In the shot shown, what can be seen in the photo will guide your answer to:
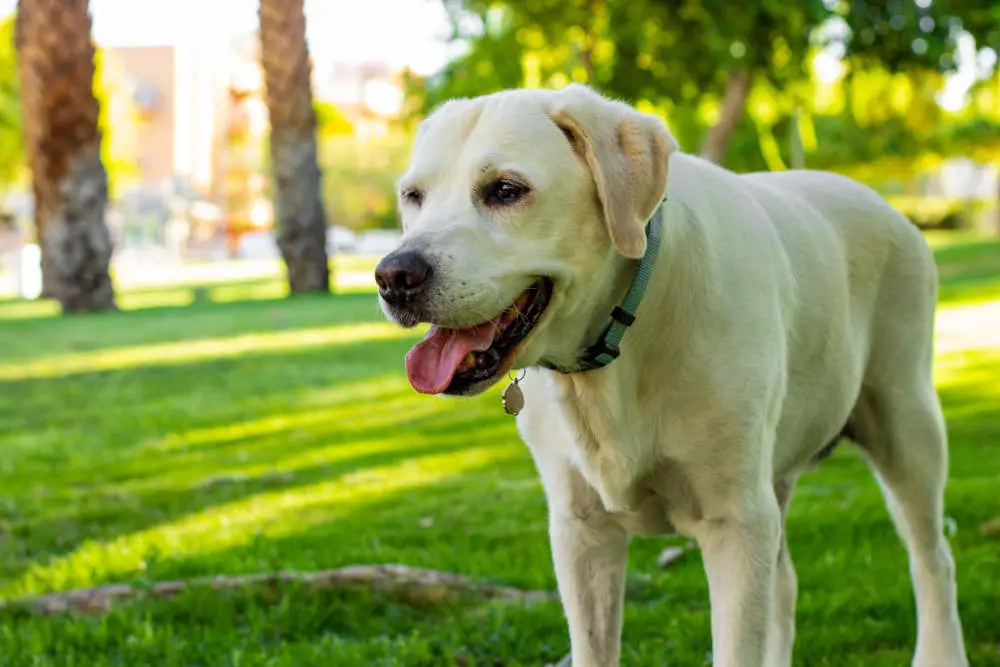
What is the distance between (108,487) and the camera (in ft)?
25.2

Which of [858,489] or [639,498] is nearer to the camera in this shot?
[639,498]

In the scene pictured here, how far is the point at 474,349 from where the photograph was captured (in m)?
3.11

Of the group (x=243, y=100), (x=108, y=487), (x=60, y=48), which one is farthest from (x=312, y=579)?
(x=243, y=100)

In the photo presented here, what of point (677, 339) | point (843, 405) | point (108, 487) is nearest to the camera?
point (677, 339)

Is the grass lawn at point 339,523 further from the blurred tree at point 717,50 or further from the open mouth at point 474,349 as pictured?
the blurred tree at point 717,50

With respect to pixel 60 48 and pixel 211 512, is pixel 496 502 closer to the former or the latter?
pixel 211 512

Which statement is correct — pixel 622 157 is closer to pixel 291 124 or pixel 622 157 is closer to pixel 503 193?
pixel 503 193

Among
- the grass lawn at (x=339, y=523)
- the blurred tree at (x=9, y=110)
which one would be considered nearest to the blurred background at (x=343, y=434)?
the grass lawn at (x=339, y=523)

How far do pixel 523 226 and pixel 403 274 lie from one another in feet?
1.03

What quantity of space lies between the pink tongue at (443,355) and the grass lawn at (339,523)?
1.17 meters

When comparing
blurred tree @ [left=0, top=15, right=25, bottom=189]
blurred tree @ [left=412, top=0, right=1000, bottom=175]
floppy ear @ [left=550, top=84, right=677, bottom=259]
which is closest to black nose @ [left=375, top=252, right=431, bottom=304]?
floppy ear @ [left=550, top=84, right=677, bottom=259]

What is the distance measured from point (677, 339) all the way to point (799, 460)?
100cm

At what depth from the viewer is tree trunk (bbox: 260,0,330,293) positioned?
71.6ft

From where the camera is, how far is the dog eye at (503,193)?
3121 mm
